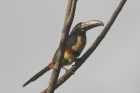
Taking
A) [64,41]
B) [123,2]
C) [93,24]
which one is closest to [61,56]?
[64,41]

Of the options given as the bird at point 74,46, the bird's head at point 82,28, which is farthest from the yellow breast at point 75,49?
the bird's head at point 82,28

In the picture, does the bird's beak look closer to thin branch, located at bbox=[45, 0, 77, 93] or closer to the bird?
the bird

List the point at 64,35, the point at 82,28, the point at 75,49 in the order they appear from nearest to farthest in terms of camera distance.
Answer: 1. the point at 64,35
2. the point at 75,49
3. the point at 82,28

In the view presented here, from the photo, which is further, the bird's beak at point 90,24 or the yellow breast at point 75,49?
the yellow breast at point 75,49

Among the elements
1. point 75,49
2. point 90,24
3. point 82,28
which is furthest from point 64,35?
point 82,28

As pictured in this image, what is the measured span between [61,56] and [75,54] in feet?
14.4

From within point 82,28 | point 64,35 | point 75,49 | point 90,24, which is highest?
point 64,35

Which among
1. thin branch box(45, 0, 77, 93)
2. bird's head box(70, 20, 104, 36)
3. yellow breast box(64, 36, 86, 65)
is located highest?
thin branch box(45, 0, 77, 93)

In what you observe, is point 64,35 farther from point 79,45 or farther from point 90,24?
point 79,45

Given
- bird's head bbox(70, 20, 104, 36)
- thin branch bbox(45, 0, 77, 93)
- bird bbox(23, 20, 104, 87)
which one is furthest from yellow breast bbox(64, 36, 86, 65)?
thin branch bbox(45, 0, 77, 93)

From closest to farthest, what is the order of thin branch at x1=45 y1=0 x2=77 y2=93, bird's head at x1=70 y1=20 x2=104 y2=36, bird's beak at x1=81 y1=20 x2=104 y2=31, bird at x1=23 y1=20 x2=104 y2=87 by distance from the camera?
thin branch at x1=45 y1=0 x2=77 y2=93 < bird's beak at x1=81 y1=20 x2=104 y2=31 < bird at x1=23 y1=20 x2=104 y2=87 < bird's head at x1=70 y1=20 x2=104 y2=36

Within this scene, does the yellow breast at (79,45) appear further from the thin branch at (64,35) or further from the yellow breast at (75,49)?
the thin branch at (64,35)

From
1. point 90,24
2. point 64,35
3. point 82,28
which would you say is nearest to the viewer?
point 64,35

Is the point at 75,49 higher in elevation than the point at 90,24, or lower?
lower
